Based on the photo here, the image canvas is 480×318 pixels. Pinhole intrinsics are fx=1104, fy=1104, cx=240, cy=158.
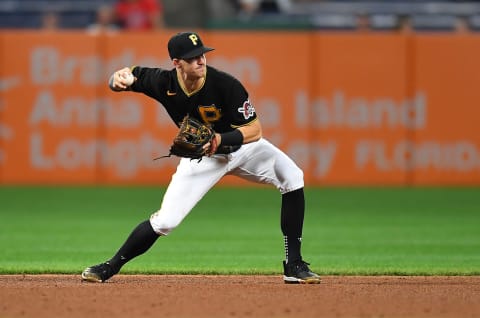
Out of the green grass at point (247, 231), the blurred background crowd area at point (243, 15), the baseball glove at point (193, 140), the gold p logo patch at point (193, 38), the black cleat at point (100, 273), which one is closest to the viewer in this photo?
the baseball glove at point (193, 140)

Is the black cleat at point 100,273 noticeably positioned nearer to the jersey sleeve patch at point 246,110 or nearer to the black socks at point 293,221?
the black socks at point 293,221

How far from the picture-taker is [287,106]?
16641mm

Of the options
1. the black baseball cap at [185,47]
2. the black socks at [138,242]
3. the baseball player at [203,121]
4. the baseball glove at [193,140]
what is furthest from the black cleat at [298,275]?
the black baseball cap at [185,47]

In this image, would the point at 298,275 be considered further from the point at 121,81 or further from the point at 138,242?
the point at 121,81

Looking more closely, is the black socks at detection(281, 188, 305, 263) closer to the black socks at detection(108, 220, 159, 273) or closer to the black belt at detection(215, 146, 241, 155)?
the black belt at detection(215, 146, 241, 155)

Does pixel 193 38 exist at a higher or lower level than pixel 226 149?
higher

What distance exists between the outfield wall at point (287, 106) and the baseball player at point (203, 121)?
343 inches

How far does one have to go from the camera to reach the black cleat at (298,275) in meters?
7.79

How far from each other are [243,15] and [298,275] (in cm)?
1171

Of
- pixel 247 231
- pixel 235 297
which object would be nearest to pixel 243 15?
pixel 247 231

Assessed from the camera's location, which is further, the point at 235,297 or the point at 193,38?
the point at 193,38

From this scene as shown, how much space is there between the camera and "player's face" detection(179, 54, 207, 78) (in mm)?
7332

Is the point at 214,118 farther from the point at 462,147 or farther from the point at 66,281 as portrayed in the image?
the point at 462,147

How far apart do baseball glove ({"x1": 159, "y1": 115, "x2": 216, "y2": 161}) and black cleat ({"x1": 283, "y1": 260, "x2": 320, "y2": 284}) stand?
1099 millimetres
